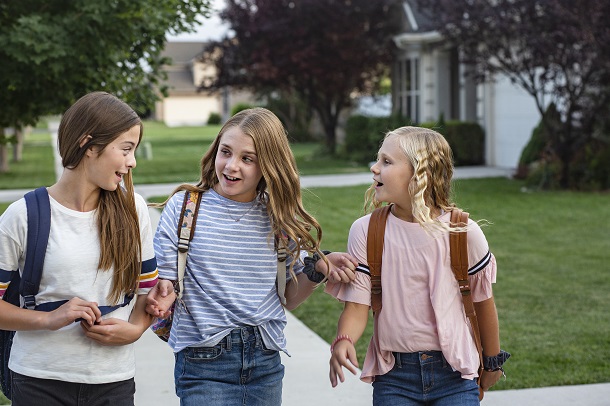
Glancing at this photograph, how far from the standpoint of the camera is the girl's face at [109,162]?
2889 mm

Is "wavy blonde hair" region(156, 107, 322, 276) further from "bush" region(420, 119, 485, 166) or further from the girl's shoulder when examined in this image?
"bush" region(420, 119, 485, 166)

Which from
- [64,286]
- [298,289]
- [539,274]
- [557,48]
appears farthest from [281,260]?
[557,48]

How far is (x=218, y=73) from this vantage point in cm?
2769

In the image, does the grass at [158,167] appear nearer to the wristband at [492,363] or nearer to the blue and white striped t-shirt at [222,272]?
the blue and white striped t-shirt at [222,272]

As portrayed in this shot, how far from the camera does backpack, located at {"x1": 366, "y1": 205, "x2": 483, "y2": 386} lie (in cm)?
322

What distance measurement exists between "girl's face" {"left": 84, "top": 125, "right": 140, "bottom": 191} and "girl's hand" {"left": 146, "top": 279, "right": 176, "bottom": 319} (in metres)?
0.36

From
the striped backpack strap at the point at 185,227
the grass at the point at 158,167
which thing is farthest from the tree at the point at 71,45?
the grass at the point at 158,167

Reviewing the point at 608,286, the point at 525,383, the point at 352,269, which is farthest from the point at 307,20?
the point at 352,269

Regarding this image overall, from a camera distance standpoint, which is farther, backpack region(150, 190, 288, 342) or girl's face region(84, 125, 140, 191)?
backpack region(150, 190, 288, 342)

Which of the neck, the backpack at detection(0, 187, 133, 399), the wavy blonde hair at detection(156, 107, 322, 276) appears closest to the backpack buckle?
the backpack at detection(0, 187, 133, 399)

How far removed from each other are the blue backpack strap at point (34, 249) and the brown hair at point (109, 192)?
17 centimetres

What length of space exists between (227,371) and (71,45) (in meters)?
5.44

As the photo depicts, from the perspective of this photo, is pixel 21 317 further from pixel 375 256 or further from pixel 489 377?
pixel 489 377

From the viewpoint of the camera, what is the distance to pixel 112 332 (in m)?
2.89
